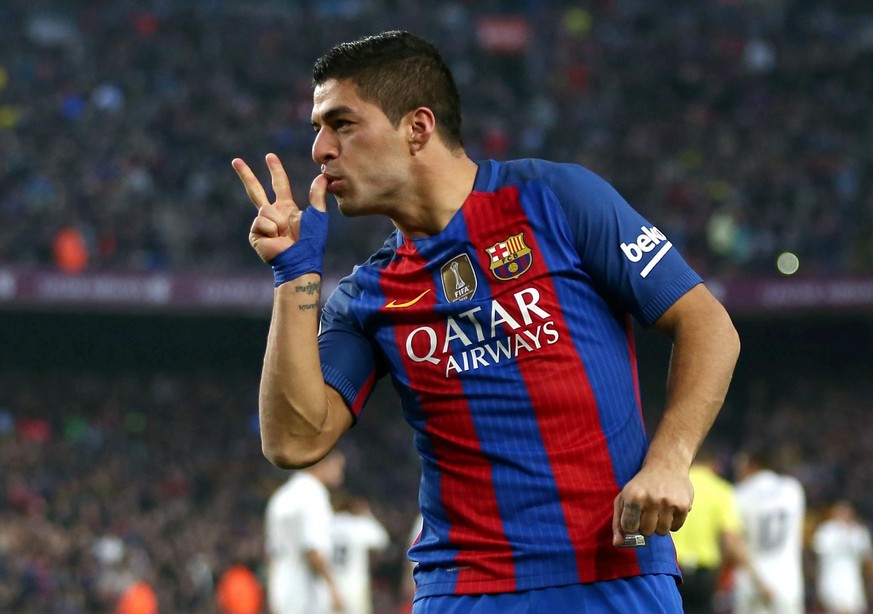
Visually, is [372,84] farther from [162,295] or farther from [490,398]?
[162,295]

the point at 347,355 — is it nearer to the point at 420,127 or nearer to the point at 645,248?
the point at 420,127

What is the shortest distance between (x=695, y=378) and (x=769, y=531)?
24.8 feet

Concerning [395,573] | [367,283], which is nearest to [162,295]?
[395,573]

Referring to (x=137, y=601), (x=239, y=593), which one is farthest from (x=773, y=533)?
(x=137, y=601)

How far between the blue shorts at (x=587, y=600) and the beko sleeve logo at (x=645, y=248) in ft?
1.96

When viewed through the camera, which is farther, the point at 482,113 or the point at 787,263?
the point at 482,113

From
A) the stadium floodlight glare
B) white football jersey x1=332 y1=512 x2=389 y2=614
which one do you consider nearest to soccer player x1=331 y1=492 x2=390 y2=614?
white football jersey x1=332 y1=512 x2=389 y2=614

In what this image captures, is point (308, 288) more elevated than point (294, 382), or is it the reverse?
point (308, 288)

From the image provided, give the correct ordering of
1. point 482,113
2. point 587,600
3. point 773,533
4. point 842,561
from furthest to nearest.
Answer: point 482,113 < point 842,561 < point 773,533 < point 587,600

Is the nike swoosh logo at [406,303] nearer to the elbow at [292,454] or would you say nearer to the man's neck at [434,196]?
the man's neck at [434,196]

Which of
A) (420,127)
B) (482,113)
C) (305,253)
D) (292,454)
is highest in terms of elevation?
(482,113)

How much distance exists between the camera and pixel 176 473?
783 inches

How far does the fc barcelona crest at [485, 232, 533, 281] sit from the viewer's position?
275 cm

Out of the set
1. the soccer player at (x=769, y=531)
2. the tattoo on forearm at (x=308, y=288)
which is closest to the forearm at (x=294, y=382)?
the tattoo on forearm at (x=308, y=288)
